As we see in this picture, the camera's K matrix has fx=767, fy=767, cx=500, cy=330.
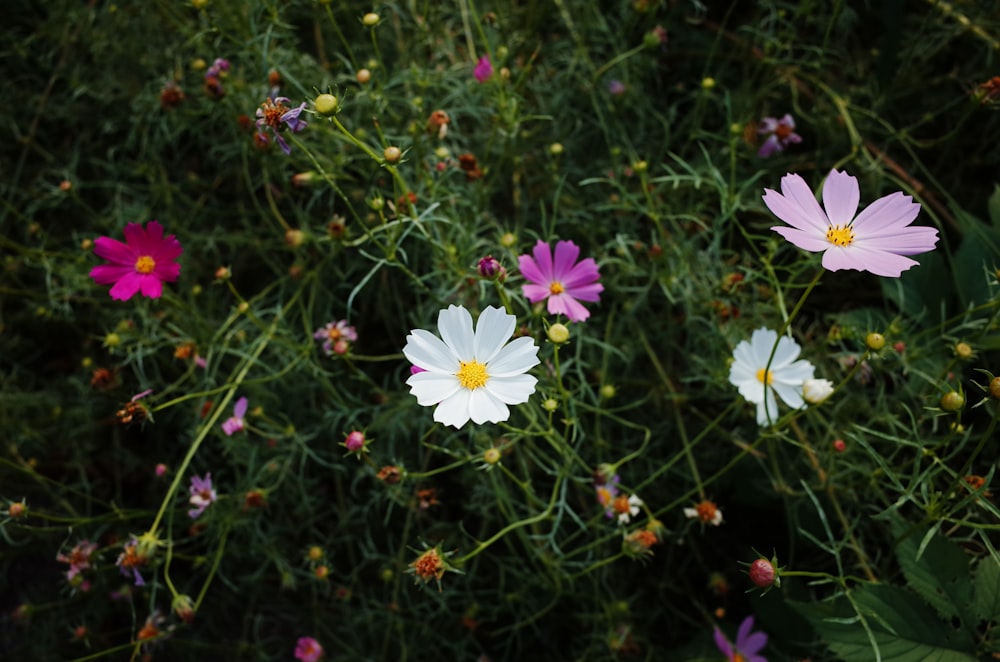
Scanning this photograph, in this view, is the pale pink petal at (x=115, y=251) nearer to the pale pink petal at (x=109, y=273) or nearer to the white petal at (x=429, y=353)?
the pale pink petal at (x=109, y=273)

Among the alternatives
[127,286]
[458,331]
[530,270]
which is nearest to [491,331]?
[458,331]

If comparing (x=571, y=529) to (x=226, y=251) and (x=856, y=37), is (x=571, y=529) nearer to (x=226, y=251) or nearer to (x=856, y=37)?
(x=226, y=251)

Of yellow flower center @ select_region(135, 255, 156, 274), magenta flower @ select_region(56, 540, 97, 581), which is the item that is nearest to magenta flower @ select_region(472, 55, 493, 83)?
yellow flower center @ select_region(135, 255, 156, 274)

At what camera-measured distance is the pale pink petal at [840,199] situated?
0.83 metres

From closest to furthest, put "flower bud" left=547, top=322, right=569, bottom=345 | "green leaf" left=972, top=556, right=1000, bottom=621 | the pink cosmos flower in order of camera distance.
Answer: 1. "flower bud" left=547, top=322, right=569, bottom=345
2. "green leaf" left=972, top=556, right=1000, bottom=621
3. the pink cosmos flower

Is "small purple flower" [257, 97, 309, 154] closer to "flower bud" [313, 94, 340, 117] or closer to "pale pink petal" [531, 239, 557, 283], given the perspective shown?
"flower bud" [313, 94, 340, 117]

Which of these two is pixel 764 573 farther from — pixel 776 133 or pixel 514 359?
pixel 776 133

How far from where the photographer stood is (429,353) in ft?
2.80

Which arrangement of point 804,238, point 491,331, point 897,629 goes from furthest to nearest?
point 897,629, point 491,331, point 804,238

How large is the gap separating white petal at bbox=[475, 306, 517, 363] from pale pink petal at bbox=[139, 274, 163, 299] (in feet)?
1.48

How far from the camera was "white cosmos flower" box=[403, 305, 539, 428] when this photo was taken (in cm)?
81

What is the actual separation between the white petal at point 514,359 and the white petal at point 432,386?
5cm

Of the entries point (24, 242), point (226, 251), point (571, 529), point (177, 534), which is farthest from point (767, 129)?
point (24, 242)

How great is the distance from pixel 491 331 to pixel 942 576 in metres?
0.65
